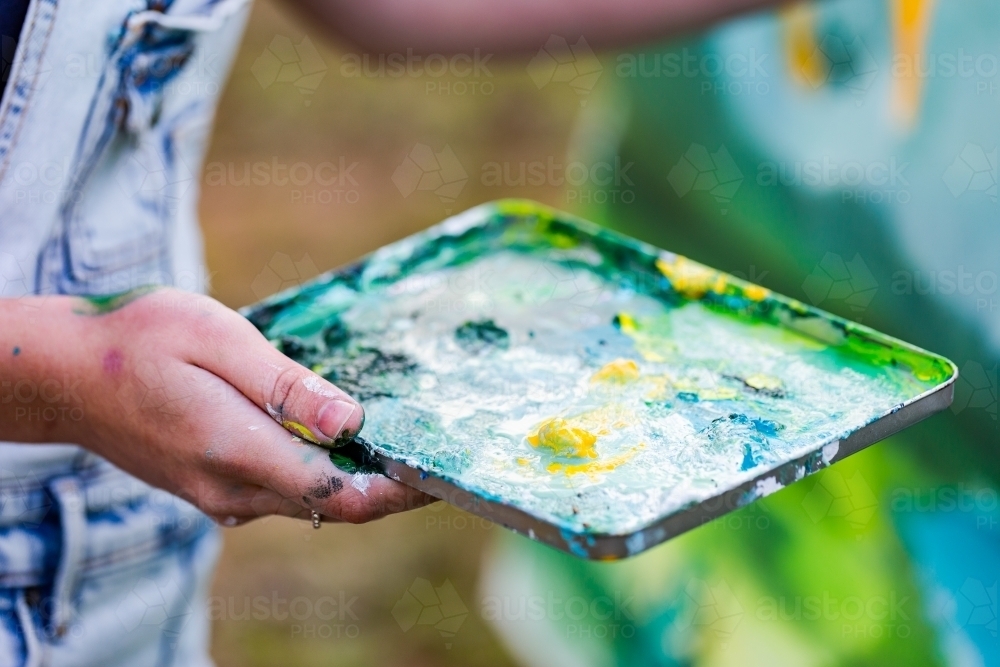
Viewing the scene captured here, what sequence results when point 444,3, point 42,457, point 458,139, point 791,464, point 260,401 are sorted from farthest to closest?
point 458,139 < point 444,3 < point 42,457 < point 260,401 < point 791,464

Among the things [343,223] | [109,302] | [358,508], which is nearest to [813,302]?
[358,508]

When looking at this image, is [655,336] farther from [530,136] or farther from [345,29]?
[530,136]

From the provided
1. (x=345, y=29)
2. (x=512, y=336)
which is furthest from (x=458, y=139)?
(x=512, y=336)

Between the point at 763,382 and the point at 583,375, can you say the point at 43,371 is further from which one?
the point at 763,382

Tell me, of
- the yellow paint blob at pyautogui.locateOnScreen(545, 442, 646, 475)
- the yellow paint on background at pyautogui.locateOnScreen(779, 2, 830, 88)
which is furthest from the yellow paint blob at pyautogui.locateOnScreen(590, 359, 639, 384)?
the yellow paint on background at pyautogui.locateOnScreen(779, 2, 830, 88)

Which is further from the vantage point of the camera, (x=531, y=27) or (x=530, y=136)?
(x=530, y=136)

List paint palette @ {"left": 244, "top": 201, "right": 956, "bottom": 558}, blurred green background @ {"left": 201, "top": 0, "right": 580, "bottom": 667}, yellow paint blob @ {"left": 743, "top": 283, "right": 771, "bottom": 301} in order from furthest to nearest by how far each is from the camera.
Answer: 1. blurred green background @ {"left": 201, "top": 0, "right": 580, "bottom": 667}
2. yellow paint blob @ {"left": 743, "top": 283, "right": 771, "bottom": 301}
3. paint palette @ {"left": 244, "top": 201, "right": 956, "bottom": 558}

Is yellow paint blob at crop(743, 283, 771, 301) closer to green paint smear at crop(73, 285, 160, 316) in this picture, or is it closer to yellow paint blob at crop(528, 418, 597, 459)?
yellow paint blob at crop(528, 418, 597, 459)

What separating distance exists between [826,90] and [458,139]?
202 cm

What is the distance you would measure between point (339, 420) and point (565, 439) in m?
0.17

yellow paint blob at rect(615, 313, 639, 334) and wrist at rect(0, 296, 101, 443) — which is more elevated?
yellow paint blob at rect(615, 313, 639, 334)

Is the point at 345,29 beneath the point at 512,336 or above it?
above

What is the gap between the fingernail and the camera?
2.50ft

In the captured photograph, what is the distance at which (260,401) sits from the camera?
0.81 metres
